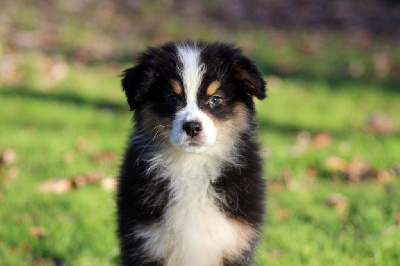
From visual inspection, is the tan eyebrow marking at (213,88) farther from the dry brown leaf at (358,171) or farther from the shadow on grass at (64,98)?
the shadow on grass at (64,98)

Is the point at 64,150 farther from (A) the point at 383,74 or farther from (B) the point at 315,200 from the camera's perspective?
(A) the point at 383,74

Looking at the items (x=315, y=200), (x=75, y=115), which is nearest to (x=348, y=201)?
(x=315, y=200)

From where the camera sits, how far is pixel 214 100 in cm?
361

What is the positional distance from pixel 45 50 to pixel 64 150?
4882mm

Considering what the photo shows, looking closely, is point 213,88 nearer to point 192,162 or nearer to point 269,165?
point 192,162

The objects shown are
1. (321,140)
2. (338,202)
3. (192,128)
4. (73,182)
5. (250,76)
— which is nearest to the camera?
(192,128)

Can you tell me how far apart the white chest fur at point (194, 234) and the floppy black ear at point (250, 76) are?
624 mm

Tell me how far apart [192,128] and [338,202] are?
252 centimetres

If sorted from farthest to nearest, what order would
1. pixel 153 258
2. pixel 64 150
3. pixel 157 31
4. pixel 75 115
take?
pixel 157 31 → pixel 75 115 → pixel 64 150 → pixel 153 258

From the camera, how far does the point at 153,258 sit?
138 inches

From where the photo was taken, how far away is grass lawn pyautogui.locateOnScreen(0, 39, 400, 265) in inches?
184

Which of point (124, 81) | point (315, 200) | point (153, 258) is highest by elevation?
→ point (124, 81)

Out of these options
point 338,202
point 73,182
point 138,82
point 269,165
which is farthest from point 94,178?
point 138,82

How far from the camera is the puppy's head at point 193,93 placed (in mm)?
3492
